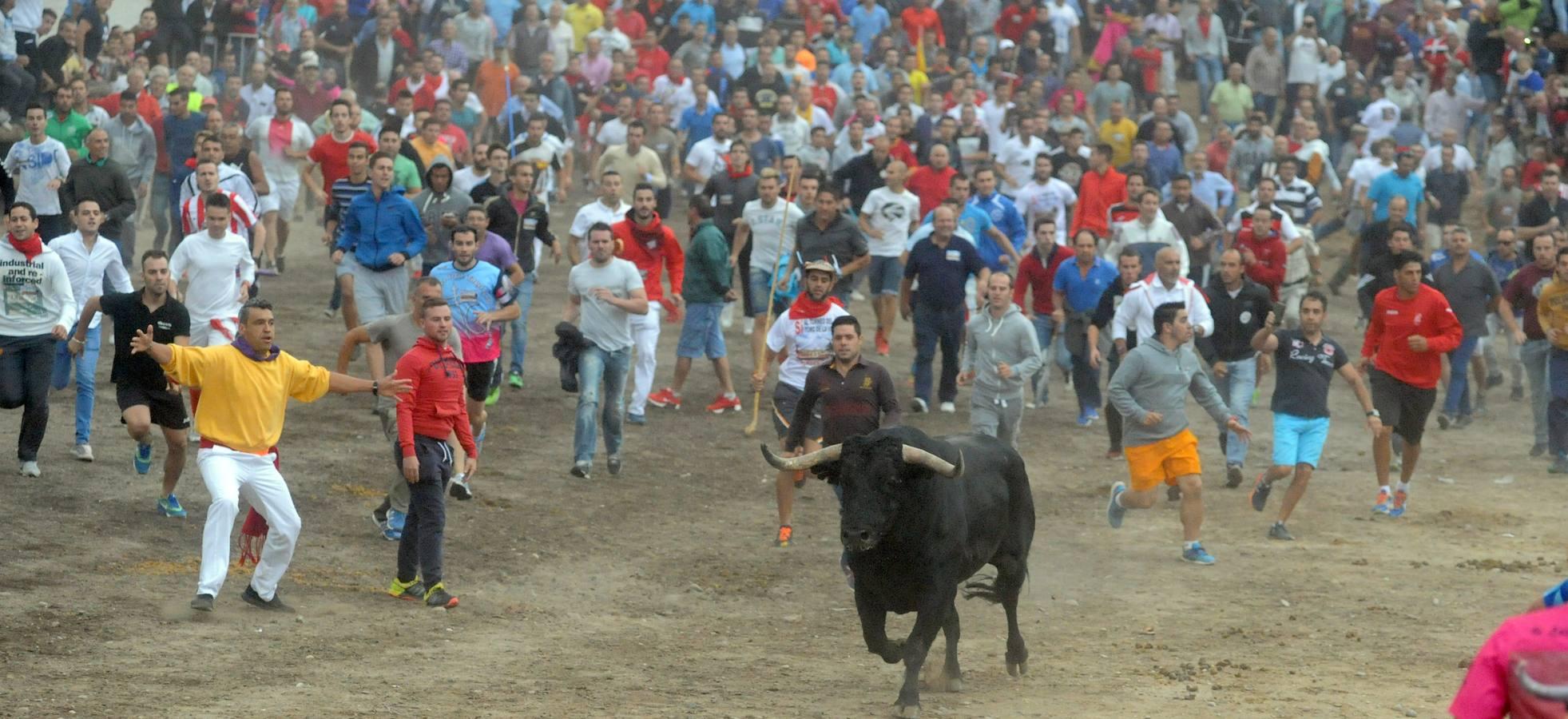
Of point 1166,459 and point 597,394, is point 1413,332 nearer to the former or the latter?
point 1166,459

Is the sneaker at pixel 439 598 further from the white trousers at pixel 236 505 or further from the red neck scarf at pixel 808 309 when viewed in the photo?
the red neck scarf at pixel 808 309

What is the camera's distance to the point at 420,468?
36.6 feet

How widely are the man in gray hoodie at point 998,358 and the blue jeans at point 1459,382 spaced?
5.89 metres

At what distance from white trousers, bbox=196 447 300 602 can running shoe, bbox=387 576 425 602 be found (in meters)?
0.92

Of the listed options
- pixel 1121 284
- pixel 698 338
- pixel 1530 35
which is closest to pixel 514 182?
pixel 698 338

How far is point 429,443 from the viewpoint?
11.2 meters

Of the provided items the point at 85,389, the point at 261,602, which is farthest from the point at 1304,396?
the point at 85,389

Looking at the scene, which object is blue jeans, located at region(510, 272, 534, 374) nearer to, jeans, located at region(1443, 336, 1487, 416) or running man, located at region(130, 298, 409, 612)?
running man, located at region(130, 298, 409, 612)

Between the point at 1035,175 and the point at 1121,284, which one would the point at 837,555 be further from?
the point at 1035,175

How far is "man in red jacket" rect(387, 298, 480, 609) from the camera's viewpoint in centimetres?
1116

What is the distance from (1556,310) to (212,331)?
11.0 metres

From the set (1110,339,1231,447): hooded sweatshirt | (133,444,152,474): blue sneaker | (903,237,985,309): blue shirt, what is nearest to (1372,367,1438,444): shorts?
(1110,339,1231,447): hooded sweatshirt

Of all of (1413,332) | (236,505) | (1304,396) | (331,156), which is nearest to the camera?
(236,505)

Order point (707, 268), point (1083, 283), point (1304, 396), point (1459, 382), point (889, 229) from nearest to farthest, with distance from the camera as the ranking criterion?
point (1304, 396)
point (707, 268)
point (1083, 283)
point (1459, 382)
point (889, 229)
